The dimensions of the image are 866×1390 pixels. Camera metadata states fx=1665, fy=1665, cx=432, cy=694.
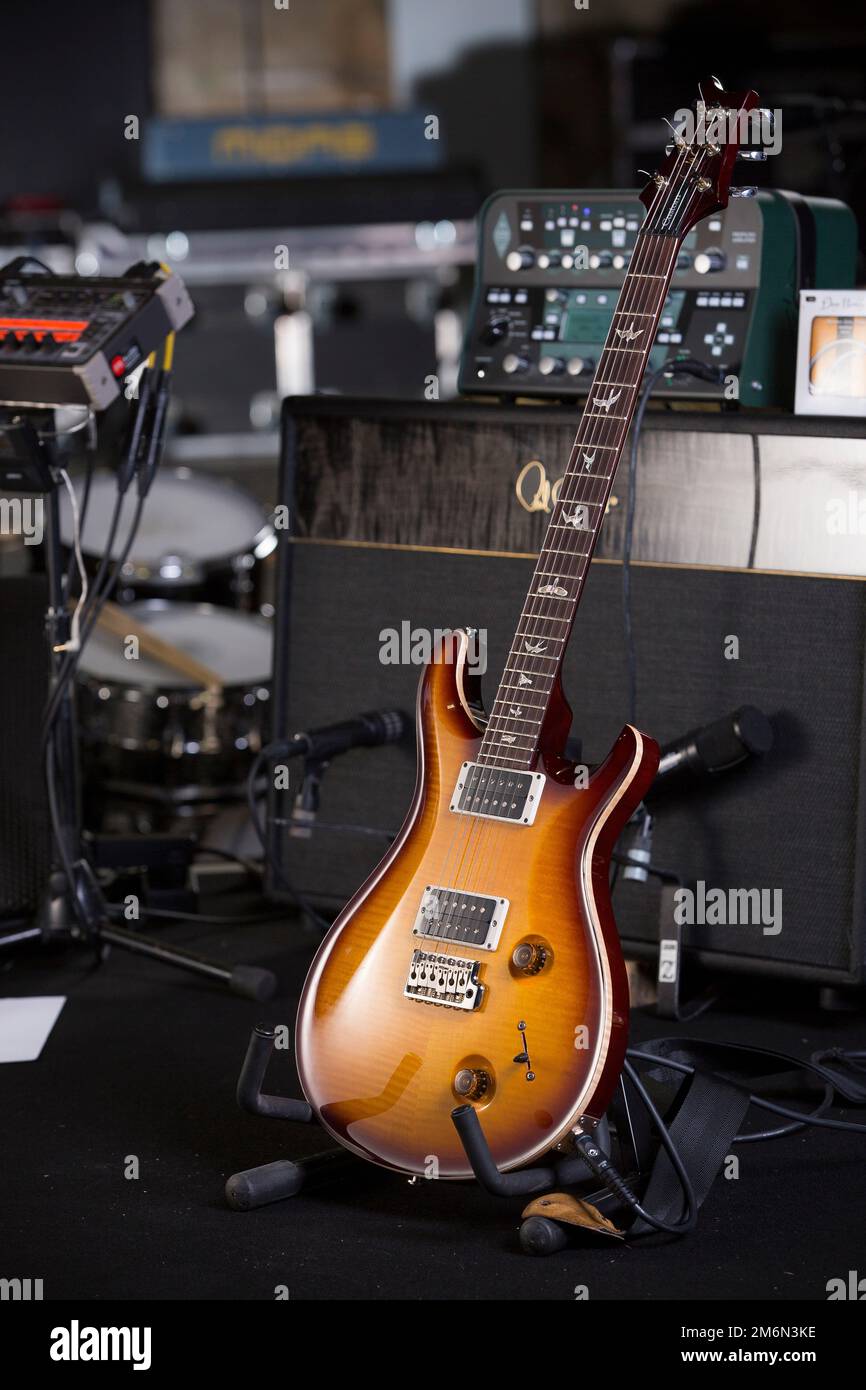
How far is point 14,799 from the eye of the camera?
227cm

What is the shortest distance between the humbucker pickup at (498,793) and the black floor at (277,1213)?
38 centimetres

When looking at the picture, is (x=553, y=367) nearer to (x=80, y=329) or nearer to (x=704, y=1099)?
(x=80, y=329)

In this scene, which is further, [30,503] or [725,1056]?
[30,503]

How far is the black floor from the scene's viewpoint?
1442 mm

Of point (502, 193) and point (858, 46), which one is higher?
point (858, 46)

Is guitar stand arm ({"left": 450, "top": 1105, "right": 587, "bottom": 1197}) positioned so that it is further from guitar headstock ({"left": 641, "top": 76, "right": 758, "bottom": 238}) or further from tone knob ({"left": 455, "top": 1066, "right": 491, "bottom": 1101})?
guitar headstock ({"left": 641, "top": 76, "right": 758, "bottom": 238})

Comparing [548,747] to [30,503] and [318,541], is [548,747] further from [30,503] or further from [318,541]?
[30,503]

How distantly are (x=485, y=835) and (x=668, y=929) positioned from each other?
50cm

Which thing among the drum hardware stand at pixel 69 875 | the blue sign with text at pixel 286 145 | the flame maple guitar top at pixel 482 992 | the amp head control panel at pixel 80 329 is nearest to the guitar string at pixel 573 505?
the flame maple guitar top at pixel 482 992

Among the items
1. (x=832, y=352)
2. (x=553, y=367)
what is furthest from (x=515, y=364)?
(x=832, y=352)

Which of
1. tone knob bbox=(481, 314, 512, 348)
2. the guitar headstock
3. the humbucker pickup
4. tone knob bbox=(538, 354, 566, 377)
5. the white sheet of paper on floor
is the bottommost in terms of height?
the white sheet of paper on floor

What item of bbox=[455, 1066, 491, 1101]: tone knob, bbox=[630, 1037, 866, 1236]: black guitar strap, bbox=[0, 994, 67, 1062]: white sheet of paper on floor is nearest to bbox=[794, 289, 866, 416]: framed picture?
bbox=[630, 1037, 866, 1236]: black guitar strap
